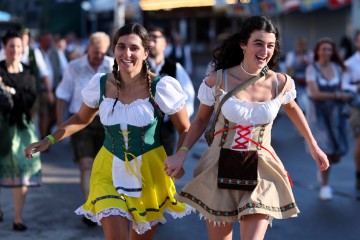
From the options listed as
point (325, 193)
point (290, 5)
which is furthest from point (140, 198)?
point (290, 5)

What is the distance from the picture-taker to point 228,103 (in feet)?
14.2

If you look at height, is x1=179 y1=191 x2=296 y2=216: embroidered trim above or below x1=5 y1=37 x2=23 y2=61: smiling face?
below

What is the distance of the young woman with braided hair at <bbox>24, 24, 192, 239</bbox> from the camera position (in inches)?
175

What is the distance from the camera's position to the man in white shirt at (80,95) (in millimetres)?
6637

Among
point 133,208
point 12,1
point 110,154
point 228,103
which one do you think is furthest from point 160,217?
point 12,1

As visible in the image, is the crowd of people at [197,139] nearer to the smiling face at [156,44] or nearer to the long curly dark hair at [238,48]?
the long curly dark hair at [238,48]

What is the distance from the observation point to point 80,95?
6777mm

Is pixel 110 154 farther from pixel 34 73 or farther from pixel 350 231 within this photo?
pixel 350 231

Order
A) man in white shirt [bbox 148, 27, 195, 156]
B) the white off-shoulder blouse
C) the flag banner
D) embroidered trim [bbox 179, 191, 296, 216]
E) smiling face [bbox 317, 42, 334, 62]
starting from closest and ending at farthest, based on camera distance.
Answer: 1. embroidered trim [bbox 179, 191, 296, 216]
2. the white off-shoulder blouse
3. man in white shirt [bbox 148, 27, 195, 156]
4. smiling face [bbox 317, 42, 334, 62]
5. the flag banner

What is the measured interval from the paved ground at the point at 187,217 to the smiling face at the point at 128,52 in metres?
2.18

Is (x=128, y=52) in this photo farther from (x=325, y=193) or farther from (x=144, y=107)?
(x=325, y=193)

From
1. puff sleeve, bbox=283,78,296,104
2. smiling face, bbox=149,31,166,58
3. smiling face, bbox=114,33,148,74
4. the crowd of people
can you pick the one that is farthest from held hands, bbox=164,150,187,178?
smiling face, bbox=149,31,166,58

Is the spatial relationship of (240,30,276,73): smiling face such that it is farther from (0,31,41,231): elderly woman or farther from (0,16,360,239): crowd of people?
(0,31,41,231): elderly woman

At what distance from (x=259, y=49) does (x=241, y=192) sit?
856 mm
